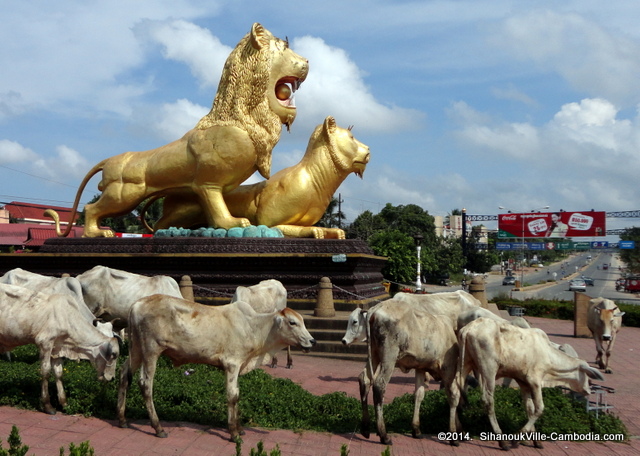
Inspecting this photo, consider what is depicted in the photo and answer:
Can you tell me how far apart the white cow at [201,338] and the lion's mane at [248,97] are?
824cm

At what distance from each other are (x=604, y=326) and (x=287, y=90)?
27.0ft

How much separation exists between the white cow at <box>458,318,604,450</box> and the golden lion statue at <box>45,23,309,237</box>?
28.8 feet

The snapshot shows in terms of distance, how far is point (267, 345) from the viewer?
610cm

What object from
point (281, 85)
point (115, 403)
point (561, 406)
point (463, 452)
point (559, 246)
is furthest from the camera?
point (559, 246)

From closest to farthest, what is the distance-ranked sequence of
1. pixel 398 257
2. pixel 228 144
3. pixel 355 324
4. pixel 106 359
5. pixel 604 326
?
pixel 106 359 < pixel 355 324 < pixel 604 326 < pixel 228 144 < pixel 398 257

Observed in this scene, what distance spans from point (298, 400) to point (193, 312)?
1884 mm

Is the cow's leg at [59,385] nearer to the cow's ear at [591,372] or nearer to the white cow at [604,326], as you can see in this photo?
the cow's ear at [591,372]

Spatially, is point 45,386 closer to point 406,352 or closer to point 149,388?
point 149,388

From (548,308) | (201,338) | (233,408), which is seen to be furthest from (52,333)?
(548,308)

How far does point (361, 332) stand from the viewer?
7.47 metres

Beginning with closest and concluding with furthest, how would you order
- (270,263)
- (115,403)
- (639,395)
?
(115,403)
(639,395)
(270,263)

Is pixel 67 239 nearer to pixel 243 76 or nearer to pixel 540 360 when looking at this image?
pixel 243 76

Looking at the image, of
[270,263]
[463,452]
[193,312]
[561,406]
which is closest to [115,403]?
[193,312]

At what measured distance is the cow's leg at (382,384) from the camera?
589 centimetres
